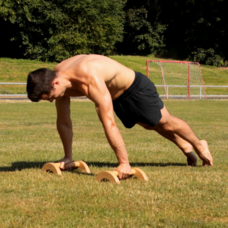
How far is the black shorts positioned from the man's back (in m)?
0.09

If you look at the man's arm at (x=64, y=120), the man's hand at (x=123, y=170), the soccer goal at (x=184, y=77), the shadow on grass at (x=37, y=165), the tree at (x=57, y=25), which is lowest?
the soccer goal at (x=184, y=77)

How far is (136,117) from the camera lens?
5.55 m

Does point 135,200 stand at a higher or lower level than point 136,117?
lower

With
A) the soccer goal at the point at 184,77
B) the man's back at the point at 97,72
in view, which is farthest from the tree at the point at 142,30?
the man's back at the point at 97,72

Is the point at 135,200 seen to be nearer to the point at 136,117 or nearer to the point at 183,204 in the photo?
the point at 183,204

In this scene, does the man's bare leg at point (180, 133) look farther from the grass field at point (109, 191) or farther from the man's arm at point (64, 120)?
the man's arm at point (64, 120)

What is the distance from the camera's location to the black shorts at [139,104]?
215 inches

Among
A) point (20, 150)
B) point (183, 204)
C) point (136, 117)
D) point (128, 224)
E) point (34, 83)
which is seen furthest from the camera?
point (20, 150)

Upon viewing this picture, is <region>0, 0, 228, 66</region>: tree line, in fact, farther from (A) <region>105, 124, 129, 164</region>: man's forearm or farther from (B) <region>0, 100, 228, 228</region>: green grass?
(A) <region>105, 124, 129, 164</region>: man's forearm

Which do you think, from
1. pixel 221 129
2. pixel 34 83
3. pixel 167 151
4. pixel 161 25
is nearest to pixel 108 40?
pixel 161 25

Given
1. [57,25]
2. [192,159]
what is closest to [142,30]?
[57,25]

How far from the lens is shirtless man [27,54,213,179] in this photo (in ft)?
15.8

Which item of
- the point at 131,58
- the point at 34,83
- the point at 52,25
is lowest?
the point at 131,58

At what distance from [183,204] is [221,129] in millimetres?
7934
